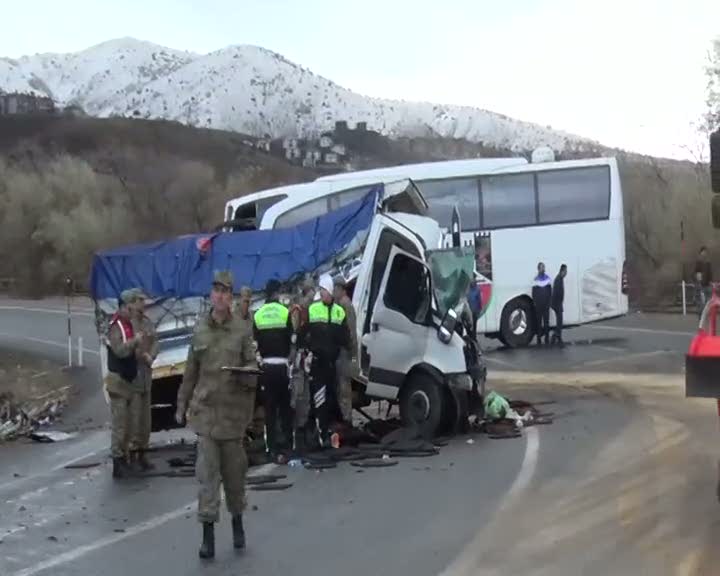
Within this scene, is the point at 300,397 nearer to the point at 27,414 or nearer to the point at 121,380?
the point at 121,380

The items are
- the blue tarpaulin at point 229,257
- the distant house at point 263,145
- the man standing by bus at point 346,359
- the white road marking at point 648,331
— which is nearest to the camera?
the man standing by bus at point 346,359

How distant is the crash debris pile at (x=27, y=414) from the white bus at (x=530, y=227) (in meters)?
9.15

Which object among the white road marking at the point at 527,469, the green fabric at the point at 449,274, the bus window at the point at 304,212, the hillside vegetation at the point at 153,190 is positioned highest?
the hillside vegetation at the point at 153,190

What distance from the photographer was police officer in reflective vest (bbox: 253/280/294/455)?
11820 mm

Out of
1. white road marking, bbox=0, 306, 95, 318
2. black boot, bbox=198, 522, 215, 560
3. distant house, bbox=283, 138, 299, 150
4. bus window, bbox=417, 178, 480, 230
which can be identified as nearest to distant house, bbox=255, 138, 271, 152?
distant house, bbox=283, 138, 299, 150

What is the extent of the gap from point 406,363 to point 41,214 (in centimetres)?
5660

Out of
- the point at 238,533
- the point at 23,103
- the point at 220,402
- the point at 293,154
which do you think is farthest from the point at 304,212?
the point at 23,103

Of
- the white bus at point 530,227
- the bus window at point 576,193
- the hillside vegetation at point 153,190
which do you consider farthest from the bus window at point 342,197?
the hillside vegetation at point 153,190

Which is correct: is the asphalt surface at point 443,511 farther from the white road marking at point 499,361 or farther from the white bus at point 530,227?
the white bus at point 530,227

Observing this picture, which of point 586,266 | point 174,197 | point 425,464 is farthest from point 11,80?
point 425,464

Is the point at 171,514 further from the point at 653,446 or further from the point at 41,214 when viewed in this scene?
the point at 41,214

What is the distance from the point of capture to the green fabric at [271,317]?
11.8 m

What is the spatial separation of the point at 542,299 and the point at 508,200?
2437 millimetres

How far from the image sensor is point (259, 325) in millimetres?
11828
